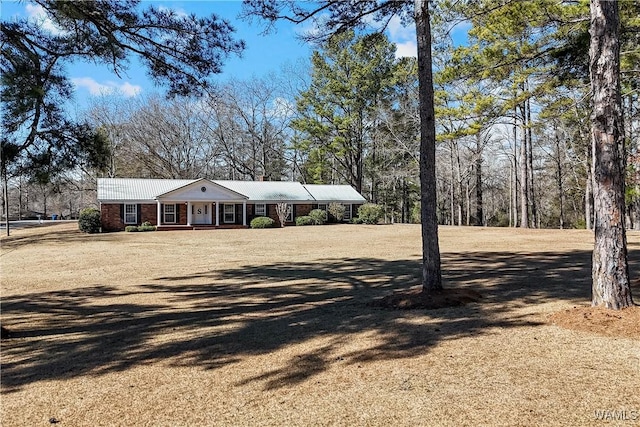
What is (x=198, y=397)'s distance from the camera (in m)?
3.77

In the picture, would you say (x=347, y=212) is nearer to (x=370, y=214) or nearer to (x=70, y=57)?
(x=370, y=214)

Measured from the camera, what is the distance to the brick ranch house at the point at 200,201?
98.1 feet

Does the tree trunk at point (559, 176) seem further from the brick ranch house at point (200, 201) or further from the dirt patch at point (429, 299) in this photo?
the dirt patch at point (429, 299)

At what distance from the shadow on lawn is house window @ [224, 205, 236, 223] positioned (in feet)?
74.2

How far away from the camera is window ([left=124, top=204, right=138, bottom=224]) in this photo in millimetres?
29953

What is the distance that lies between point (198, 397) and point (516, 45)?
13525 millimetres

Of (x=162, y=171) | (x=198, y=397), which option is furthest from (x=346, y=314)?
(x=162, y=171)

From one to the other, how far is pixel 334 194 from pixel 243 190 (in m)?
7.57

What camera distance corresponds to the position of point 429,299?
6.80 metres

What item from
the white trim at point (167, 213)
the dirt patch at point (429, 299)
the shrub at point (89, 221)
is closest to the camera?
the dirt patch at point (429, 299)

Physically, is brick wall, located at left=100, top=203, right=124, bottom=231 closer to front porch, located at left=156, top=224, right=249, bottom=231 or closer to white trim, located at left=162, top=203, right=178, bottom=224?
front porch, located at left=156, top=224, right=249, bottom=231

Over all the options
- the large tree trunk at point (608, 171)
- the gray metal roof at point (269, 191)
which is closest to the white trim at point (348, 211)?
the gray metal roof at point (269, 191)

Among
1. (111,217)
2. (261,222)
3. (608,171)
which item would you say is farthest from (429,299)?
(111,217)

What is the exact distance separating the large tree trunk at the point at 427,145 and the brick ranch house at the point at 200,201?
85.5 feet
